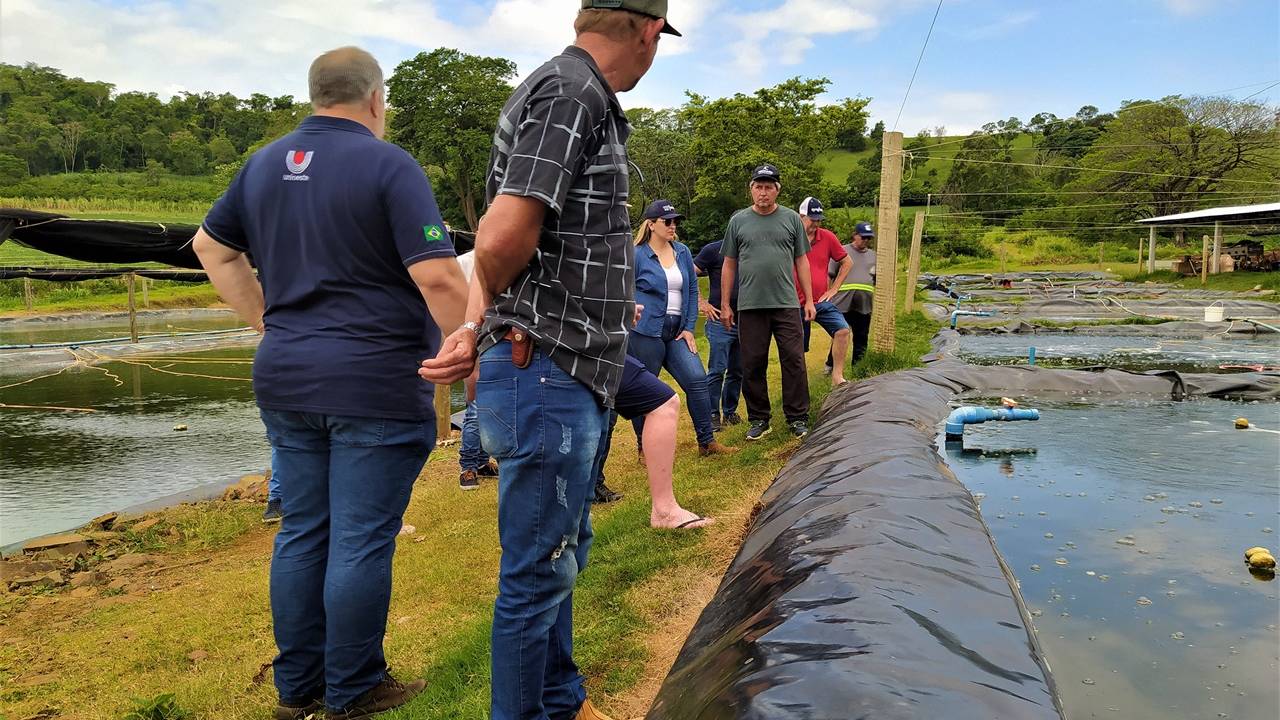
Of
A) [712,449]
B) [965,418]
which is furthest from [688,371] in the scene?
[965,418]

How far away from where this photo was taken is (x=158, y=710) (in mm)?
2398

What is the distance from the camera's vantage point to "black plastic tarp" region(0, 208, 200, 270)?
4.49 meters

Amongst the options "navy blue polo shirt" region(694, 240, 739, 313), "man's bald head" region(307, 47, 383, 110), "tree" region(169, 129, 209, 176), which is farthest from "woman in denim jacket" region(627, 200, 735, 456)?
"tree" region(169, 129, 209, 176)

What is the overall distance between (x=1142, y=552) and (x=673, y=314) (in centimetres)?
313

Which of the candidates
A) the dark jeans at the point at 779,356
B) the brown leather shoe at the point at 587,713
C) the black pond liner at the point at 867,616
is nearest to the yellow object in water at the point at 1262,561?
the black pond liner at the point at 867,616

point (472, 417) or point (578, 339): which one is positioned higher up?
point (578, 339)

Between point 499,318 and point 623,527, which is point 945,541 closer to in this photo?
point 499,318

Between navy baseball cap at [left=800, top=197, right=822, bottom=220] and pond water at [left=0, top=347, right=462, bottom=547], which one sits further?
navy baseball cap at [left=800, top=197, right=822, bottom=220]

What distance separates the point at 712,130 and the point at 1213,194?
24.1 meters

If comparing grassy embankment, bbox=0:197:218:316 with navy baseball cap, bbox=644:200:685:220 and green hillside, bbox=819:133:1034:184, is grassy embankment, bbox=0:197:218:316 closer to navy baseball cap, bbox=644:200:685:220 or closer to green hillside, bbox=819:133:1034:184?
navy baseball cap, bbox=644:200:685:220

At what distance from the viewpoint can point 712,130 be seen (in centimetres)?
4075

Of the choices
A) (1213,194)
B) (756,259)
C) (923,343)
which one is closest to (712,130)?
(1213,194)

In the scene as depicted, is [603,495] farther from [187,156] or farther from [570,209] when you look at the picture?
[187,156]

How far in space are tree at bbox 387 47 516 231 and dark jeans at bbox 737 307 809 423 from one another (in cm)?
4480
